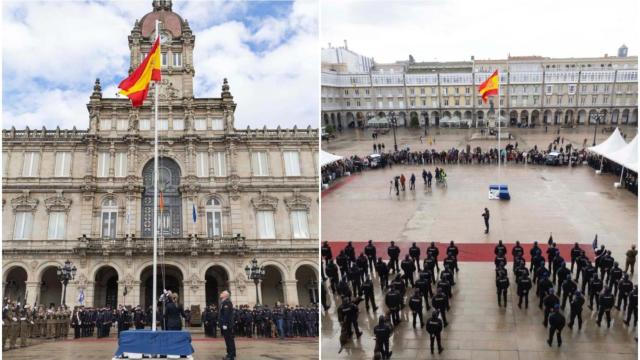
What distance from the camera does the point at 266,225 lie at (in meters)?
34.0

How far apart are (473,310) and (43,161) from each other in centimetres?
2700

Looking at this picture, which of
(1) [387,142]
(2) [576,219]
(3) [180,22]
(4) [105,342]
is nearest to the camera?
(4) [105,342]

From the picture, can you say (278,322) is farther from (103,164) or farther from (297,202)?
(103,164)

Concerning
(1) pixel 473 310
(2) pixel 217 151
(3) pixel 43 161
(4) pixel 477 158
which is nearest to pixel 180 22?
(2) pixel 217 151

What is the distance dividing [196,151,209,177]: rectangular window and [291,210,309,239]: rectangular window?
5591mm

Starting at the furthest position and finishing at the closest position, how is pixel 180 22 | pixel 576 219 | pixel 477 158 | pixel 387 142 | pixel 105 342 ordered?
pixel 387 142 → pixel 477 158 → pixel 180 22 → pixel 576 219 → pixel 105 342

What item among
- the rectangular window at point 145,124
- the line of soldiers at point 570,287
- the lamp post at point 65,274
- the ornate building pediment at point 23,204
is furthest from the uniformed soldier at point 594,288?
the ornate building pediment at point 23,204

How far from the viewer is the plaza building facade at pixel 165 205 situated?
106 ft

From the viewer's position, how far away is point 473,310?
15719 mm

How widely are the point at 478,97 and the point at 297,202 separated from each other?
266 feet

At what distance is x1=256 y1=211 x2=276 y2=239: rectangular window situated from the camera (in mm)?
33781

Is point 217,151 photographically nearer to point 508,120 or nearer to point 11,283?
point 11,283

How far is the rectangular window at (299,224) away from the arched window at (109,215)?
9.85 metres

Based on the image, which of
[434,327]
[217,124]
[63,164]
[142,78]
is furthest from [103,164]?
[434,327]
